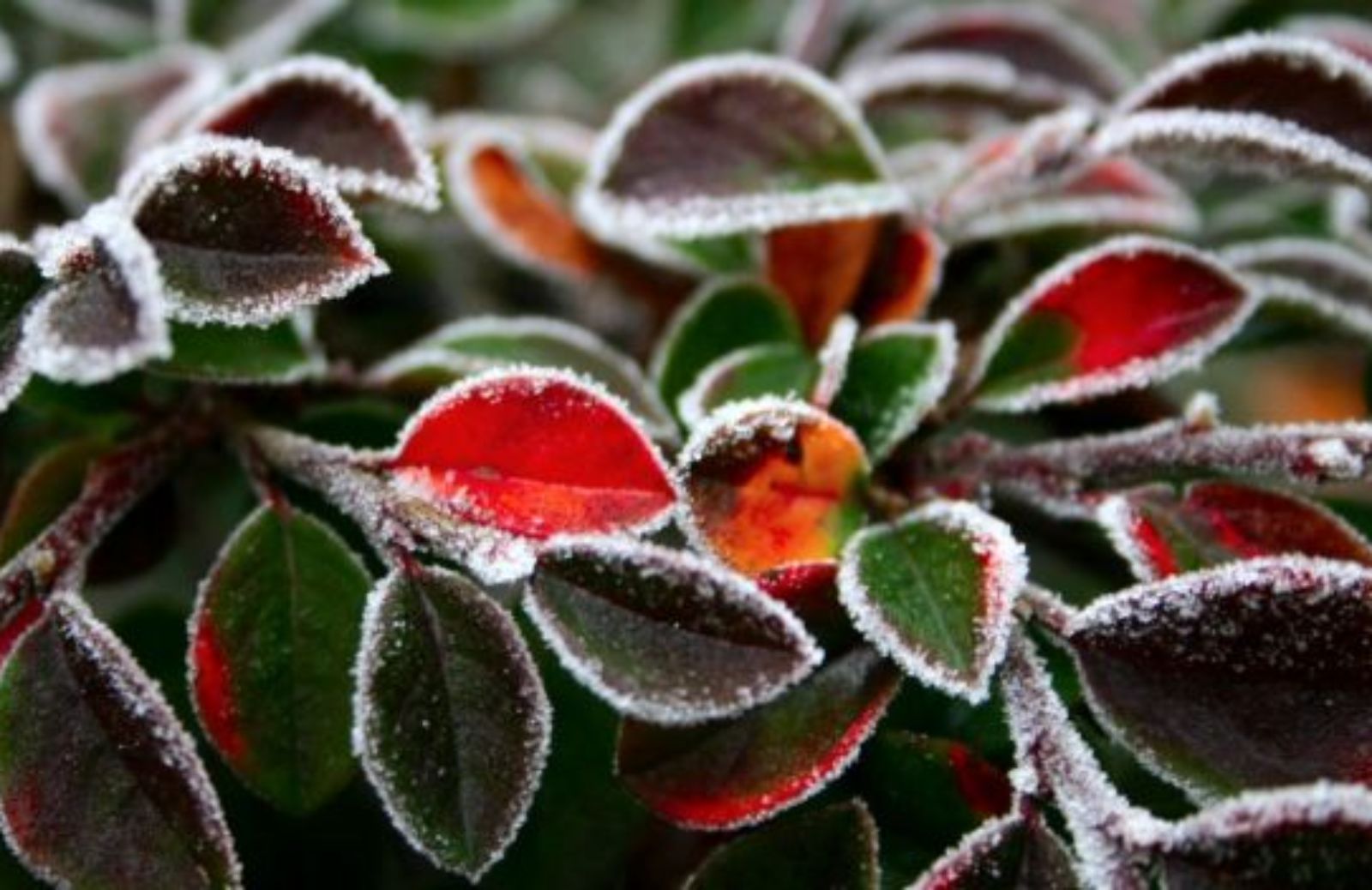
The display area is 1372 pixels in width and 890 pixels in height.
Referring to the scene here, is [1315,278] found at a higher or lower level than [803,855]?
higher

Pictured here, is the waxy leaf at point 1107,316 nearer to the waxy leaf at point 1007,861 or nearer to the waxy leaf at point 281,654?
the waxy leaf at point 1007,861

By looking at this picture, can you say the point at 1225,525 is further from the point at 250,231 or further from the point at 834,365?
the point at 250,231

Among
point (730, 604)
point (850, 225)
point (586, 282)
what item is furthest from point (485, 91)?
point (730, 604)

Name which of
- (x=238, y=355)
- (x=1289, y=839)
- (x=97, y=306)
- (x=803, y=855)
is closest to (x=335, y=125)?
(x=238, y=355)

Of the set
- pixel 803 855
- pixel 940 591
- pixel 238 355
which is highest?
pixel 238 355

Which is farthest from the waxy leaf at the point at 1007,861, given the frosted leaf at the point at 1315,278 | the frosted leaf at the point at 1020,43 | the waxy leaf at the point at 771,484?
the frosted leaf at the point at 1020,43

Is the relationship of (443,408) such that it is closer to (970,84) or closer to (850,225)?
(850,225)

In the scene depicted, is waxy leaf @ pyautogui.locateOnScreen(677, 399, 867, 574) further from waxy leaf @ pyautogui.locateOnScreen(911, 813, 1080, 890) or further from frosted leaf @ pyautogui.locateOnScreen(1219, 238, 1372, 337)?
frosted leaf @ pyautogui.locateOnScreen(1219, 238, 1372, 337)
